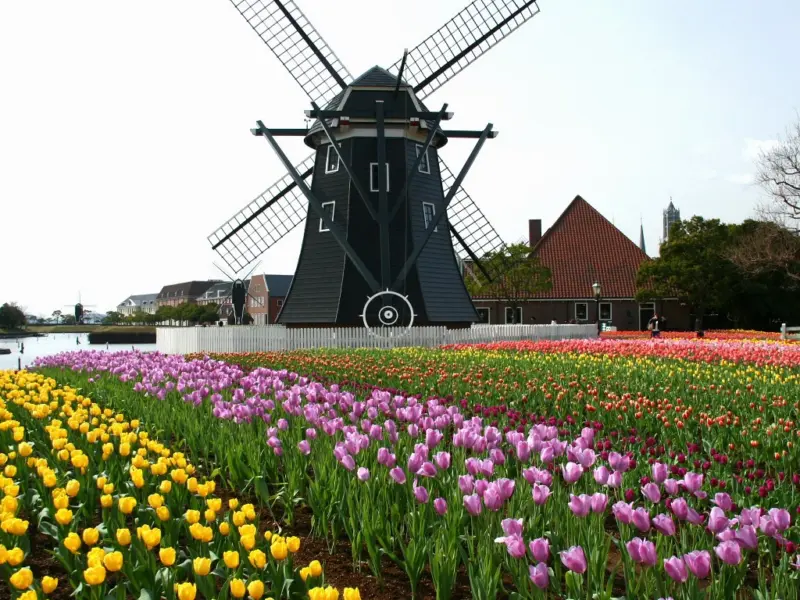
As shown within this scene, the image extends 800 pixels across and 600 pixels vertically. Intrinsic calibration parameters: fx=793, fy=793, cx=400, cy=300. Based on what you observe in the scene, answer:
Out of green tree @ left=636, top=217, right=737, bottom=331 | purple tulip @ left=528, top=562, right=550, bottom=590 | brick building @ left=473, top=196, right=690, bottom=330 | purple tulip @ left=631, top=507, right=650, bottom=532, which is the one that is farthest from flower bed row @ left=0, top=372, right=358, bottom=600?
brick building @ left=473, top=196, right=690, bottom=330

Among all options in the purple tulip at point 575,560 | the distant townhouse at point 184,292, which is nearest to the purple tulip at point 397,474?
the purple tulip at point 575,560

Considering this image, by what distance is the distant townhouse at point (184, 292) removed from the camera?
541 ft

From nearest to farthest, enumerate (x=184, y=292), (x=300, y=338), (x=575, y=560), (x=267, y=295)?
(x=575, y=560) < (x=300, y=338) < (x=267, y=295) < (x=184, y=292)

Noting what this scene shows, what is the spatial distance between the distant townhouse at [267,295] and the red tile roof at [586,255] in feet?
188

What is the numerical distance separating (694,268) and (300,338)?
28.3 metres

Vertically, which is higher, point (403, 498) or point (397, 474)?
point (397, 474)

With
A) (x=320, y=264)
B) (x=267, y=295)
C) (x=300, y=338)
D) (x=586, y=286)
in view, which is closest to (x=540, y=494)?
(x=300, y=338)

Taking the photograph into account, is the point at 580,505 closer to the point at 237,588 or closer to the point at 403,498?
the point at 403,498

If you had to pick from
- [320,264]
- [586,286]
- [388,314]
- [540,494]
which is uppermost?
[586,286]

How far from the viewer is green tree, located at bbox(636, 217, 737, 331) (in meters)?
44.0

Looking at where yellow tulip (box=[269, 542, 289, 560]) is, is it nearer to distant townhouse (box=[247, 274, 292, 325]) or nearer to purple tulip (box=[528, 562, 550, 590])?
purple tulip (box=[528, 562, 550, 590])

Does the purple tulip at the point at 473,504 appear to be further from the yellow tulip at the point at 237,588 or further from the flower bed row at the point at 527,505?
the yellow tulip at the point at 237,588

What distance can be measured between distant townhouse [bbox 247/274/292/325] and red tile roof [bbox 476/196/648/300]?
57192 millimetres

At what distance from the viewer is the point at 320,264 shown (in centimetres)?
2464
